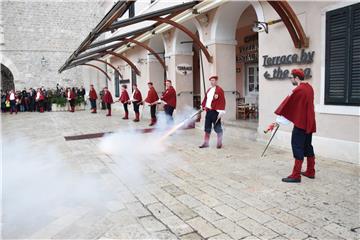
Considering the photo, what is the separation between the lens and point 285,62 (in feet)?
22.4

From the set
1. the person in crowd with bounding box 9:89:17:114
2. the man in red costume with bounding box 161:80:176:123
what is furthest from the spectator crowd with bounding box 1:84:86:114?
the man in red costume with bounding box 161:80:176:123

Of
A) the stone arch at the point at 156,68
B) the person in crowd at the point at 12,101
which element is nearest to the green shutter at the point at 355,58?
the stone arch at the point at 156,68

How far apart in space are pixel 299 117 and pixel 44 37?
25215mm

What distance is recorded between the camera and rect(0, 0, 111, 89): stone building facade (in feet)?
80.2

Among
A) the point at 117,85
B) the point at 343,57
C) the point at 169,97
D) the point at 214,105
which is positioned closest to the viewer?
the point at 343,57

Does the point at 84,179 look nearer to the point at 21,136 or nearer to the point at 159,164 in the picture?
the point at 159,164

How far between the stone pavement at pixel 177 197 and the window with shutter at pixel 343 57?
4.04ft

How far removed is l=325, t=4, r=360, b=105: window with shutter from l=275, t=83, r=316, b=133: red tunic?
145 centimetres

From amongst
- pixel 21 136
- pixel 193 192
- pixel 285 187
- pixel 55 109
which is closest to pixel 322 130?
pixel 285 187

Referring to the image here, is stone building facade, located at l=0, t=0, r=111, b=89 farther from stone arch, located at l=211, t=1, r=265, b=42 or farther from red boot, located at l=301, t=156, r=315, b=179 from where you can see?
red boot, located at l=301, t=156, r=315, b=179

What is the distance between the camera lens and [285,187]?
445 centimetres

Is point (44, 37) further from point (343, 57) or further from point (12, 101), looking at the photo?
point (343, 57)

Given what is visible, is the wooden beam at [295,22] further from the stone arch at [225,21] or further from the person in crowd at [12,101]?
the person in crowd at [12,101]

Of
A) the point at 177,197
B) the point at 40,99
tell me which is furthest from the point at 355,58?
the point at 40,99
